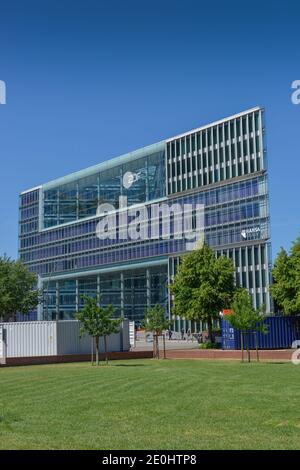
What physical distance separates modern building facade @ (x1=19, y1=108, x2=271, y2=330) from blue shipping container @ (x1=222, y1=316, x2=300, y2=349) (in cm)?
3643

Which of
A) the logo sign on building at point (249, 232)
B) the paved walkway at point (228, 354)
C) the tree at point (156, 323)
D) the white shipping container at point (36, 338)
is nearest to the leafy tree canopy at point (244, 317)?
the paved walkway at point (228, 354)

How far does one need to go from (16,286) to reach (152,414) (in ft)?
228

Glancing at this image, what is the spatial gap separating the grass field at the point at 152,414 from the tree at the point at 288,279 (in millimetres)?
34495

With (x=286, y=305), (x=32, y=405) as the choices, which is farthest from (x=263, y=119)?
(x=32, y=405)

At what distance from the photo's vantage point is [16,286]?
278 ft

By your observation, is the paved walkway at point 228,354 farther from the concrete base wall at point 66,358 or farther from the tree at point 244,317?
the tree at point 244,317

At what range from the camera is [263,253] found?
100438mm

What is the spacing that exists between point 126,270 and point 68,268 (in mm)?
16428

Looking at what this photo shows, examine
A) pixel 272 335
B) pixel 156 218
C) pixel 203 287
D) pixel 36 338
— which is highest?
pixel 156 218

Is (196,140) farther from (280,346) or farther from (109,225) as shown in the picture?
(280,346)

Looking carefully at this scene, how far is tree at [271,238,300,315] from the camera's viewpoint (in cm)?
6206

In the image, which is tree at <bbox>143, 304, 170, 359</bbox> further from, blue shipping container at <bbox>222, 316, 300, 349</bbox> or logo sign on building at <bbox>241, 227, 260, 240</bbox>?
logo sign on building at <bbox>241, 227, 260, 240</bbox>

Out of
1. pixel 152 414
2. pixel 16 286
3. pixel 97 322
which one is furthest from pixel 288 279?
pixel 152 414

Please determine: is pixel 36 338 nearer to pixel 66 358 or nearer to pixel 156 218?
pixel 66 358
